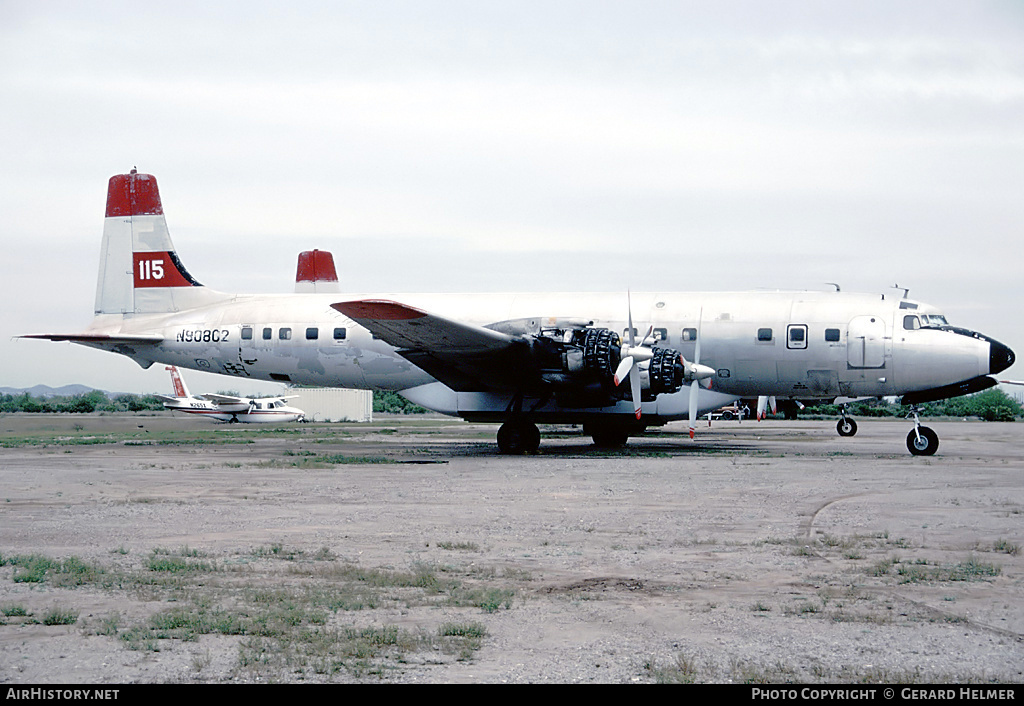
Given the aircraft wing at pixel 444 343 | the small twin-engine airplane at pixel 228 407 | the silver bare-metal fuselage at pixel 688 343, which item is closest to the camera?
the aircraft wing at pixel 444 343

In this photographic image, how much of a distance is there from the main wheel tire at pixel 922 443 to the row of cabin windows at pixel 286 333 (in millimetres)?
15651

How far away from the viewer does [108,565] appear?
888 cm

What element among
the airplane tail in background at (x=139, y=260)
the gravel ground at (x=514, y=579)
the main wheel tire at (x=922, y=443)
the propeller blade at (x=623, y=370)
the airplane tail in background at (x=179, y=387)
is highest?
the airplane tail in background at (x=139, y=260)

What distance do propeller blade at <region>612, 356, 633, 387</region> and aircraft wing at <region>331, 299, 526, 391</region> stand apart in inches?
95.7

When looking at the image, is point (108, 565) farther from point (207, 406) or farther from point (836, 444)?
point (207, 406)

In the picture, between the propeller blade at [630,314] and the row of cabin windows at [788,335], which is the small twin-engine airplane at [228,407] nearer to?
the propeller blade at [630,314]

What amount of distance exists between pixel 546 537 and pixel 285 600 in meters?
3.86

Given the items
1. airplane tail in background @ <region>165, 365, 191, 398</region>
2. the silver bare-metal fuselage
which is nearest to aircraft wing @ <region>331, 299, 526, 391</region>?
the silver bare-metal fuselage

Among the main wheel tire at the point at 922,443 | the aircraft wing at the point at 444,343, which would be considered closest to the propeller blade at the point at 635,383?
the aircraft wing at the point at 444,343

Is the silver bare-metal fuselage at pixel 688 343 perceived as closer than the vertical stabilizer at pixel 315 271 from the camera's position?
Yes

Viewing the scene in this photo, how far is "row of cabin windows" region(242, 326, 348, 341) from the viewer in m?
27.6

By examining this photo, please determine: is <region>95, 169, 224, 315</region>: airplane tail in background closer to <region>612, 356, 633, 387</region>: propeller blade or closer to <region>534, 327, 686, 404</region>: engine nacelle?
<region>534, 327, 686, 404</region>: engine nacelle

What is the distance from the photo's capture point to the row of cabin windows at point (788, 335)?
24.7m

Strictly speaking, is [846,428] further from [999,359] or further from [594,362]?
[594,362]
